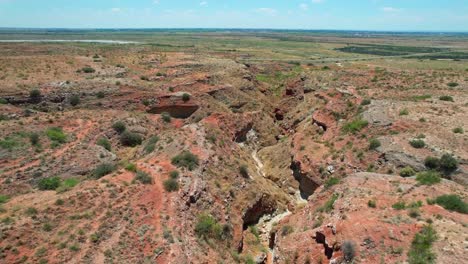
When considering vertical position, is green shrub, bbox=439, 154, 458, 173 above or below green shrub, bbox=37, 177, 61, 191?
above

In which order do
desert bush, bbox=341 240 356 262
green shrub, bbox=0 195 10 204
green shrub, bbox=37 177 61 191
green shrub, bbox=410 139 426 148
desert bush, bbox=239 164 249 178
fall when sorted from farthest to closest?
desert bush, bbox=239 164 249 178
green shrub, bbox=410 139 426 148
green shrub, bbox=37 177 61 191
green shrub, bbox=0 195 10 204
desert bush, bbox=341 240 356 262

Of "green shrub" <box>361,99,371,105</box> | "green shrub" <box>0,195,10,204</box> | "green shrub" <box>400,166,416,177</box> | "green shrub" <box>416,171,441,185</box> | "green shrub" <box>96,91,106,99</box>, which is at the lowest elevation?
"green shrub" <box>400,166,416,177</box>

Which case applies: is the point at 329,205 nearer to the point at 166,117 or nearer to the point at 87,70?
the point at 166,117

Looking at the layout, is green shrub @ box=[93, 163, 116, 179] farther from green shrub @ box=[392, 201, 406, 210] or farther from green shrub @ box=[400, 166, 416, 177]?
green shrub @ box=[400, 166, 416, 177]

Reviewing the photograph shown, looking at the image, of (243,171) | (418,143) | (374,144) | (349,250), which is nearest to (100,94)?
(243,171)

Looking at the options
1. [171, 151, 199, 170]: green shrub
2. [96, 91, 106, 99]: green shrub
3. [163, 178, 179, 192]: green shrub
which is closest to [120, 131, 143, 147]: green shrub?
[96, 91, 106, 99]: green shrub

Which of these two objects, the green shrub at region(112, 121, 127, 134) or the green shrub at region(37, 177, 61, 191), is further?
the green shrub at region(112, 121, 127, 134)

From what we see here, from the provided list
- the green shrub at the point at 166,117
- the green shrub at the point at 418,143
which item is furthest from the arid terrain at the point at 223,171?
the green shrub at the point at 418,143
